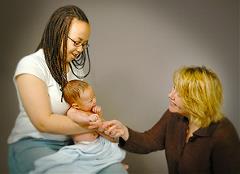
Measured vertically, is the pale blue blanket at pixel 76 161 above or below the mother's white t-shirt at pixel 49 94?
below

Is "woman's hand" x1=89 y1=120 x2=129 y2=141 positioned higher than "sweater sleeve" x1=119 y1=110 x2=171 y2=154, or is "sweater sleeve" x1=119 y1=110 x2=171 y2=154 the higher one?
"woman's hand" x1=89 y1=120 x2=129 y2=141

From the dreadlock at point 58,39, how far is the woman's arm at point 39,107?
0.06m

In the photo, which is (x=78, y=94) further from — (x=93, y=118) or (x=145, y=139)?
(x=145, y=139)

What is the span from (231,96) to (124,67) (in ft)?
1.04

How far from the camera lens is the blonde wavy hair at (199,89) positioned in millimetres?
962

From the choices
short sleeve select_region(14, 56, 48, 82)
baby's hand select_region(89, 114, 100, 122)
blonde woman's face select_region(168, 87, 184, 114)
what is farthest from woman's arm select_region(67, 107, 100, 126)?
blonde woman's face select_region(168, 87, 184, 114)

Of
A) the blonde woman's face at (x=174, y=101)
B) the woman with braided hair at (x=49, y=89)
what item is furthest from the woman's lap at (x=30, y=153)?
the blonde woman's face at (x=174, y=101)

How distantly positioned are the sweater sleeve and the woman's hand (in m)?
0.02

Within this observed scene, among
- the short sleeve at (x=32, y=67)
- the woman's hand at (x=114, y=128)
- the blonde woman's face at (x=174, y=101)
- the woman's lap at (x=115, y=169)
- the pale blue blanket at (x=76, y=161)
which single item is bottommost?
the woman's lap at (x=115, y=169)

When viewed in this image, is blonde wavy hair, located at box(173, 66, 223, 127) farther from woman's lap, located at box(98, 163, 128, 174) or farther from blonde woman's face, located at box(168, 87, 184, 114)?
woman's lap, located at box(98, 163, 128, 174)

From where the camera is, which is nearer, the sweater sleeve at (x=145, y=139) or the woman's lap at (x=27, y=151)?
the woman's lap at (x=27, y=151)

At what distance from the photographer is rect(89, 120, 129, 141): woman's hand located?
0.93m

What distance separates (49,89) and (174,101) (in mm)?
344

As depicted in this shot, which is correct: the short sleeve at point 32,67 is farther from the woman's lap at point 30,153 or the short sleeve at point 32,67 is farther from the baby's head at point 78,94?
the woman's lap at point 30,153
